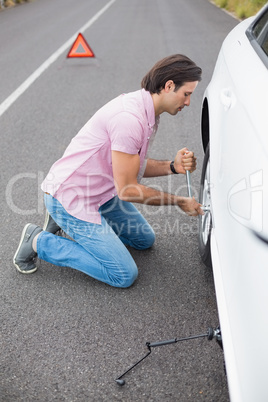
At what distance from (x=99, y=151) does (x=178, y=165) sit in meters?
0.49

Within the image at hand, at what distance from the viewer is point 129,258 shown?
2.97 m

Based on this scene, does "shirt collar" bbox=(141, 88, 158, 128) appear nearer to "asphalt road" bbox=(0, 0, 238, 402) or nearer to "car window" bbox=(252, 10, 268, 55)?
"car window" bbox=(252, 10, 268, 55)

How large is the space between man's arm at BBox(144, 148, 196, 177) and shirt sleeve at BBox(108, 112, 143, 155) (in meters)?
0.37

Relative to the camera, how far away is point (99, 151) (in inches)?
114

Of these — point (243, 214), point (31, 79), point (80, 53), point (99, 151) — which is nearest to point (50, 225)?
point (99, 151)

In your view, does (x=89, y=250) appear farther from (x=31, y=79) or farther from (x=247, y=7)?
(x=247, y=7)

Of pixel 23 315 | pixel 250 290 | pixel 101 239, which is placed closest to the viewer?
pixel 250 290

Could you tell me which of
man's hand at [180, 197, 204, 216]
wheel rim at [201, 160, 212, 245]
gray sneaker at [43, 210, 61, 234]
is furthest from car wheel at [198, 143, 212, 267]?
gray sneaker at [43, 210, 61, 234]

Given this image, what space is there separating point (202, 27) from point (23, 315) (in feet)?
39.0

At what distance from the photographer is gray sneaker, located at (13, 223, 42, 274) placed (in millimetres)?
3088

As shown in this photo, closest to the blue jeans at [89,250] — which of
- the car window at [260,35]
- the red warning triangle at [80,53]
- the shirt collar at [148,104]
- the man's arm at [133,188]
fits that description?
the man's arm at [133,188]

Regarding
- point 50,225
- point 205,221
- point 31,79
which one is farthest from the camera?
point 31,79

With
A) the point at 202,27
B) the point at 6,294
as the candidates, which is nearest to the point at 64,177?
the point at 6,294

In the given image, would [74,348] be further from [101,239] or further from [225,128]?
[225,128]
